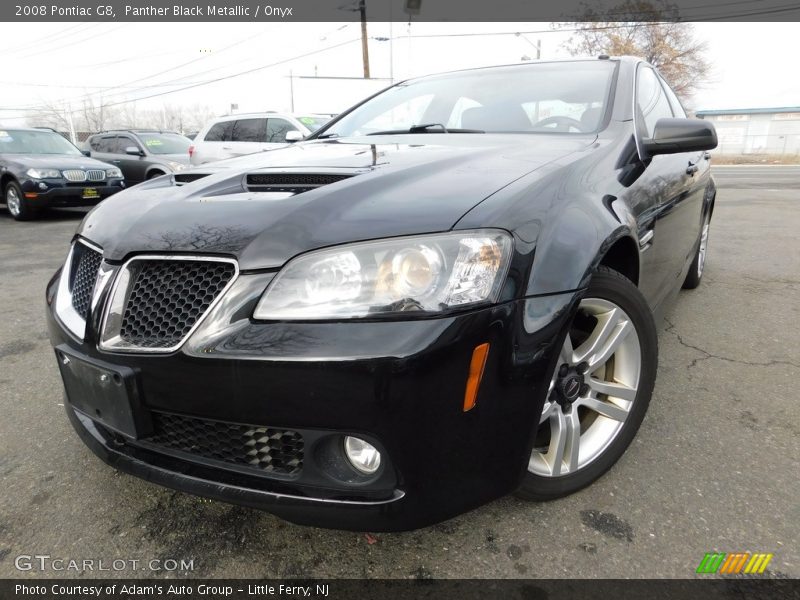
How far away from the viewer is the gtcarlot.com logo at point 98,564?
1530 millimetres

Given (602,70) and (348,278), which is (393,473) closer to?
(348,278)

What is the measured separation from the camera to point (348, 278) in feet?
4.32

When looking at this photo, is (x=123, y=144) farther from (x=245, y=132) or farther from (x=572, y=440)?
(x=572, y=440)

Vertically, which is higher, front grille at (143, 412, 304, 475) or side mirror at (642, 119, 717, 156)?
side mirror at (642, 119, 717, 156)

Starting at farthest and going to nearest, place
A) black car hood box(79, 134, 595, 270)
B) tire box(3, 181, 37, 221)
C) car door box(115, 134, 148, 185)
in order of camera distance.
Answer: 1. car door box(115, 134, 148, 185)
2. tire box(3, 181, 37, 221)
3. black car hood box(79, 134, 595, 270)

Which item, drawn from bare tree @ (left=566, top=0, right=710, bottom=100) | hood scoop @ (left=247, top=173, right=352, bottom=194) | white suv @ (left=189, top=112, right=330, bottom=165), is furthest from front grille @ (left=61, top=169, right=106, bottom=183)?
bare tree @ (left=566, top=0, right=710, bottom=100)

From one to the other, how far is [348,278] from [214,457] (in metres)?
0.61

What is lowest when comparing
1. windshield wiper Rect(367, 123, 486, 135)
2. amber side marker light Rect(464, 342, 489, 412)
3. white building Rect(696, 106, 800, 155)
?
white building Rect(696, 106, 800, 155)

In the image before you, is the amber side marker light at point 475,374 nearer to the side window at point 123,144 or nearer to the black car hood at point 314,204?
the black car hood at point 314,204

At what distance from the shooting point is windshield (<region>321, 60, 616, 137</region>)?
2461 millimetres

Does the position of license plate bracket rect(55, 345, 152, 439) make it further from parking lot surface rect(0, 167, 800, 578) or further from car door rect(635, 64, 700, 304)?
car door rect(635, 64, 700, 304)

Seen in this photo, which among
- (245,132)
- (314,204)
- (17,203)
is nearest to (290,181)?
(314,204)

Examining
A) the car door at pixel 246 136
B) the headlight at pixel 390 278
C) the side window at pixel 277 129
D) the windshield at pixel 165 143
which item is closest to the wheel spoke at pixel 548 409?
the headlight at pixel 390 278

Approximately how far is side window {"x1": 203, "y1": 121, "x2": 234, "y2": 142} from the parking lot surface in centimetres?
830
